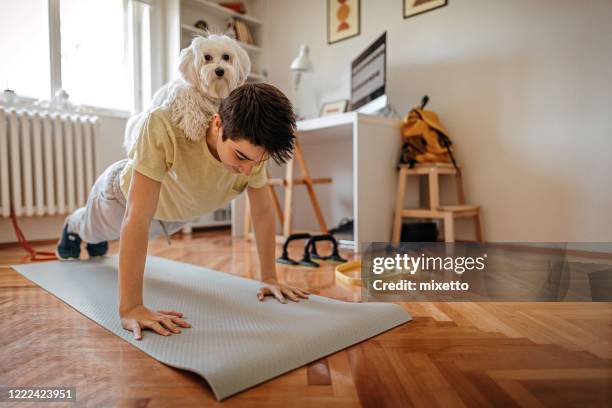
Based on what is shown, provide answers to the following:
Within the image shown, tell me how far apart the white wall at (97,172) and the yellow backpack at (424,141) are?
176 cm

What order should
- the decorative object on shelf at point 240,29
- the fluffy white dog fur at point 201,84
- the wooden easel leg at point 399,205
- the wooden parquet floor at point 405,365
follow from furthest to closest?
the decorative object on shelf at point 240,29 < the wooden easel leg at point 399,205 < the fluffy white dog fur at point 201,84 < the wooden parquet floor at point 405,365

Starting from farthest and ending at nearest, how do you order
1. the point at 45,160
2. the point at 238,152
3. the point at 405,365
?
the point at 45,160
the point at 238,152
the point at 405,365

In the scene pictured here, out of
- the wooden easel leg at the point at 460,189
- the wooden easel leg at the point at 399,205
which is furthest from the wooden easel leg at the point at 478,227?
the wooden easel leg at the point at 399,205

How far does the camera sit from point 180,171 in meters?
0.92

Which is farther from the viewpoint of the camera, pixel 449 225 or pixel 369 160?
pixel 369 160

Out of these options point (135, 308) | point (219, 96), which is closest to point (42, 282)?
point (135, 308)

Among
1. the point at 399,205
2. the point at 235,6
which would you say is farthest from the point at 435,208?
the point at 235,6

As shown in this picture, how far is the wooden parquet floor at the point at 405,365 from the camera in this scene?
1.83ft

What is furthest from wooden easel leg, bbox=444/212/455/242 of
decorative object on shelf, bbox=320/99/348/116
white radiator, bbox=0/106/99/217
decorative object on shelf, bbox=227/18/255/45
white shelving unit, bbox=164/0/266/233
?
decorative object on shelf, bbox=227/18/255/45

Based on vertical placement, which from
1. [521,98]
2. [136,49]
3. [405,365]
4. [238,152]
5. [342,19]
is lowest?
[405,365]

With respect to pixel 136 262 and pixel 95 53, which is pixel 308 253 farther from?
pixel 95 53

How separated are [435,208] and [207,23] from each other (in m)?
2.12

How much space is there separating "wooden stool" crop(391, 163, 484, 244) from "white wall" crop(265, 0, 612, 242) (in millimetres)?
83

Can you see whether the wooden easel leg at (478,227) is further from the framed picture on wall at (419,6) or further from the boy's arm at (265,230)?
the boy's arm at (265,230)
